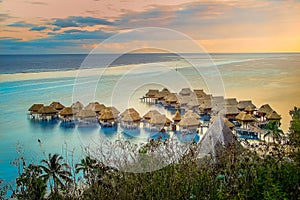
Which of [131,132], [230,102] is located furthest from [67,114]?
A: [230,102]

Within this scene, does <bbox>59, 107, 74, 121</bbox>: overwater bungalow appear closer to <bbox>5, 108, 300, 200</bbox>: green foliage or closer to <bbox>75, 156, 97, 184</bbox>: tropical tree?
<bbox>75, 156, 97, 184</bbox>: tropical tree

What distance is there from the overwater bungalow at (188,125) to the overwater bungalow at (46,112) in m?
6.62

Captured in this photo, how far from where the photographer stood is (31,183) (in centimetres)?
289

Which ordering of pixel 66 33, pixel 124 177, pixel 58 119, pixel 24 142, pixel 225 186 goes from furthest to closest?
pixel 66 33, pixel 58 119, pixel 24 142, pixel 124 177, pixel 225 186

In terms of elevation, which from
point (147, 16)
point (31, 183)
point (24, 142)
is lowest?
point (24, 142)

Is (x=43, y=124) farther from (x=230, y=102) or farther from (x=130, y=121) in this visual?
(x=230, y=102)

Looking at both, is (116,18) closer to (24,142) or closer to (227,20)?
(227,20)

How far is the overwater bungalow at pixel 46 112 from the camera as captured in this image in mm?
16859

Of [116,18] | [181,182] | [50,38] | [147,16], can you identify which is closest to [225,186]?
[181,182]

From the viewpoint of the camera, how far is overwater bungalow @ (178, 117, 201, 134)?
1385cm

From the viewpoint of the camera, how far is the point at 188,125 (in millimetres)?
13859

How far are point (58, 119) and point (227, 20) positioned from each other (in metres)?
9.56

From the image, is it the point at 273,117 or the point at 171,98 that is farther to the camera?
the point at 171,98

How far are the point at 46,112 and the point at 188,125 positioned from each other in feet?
23.6
